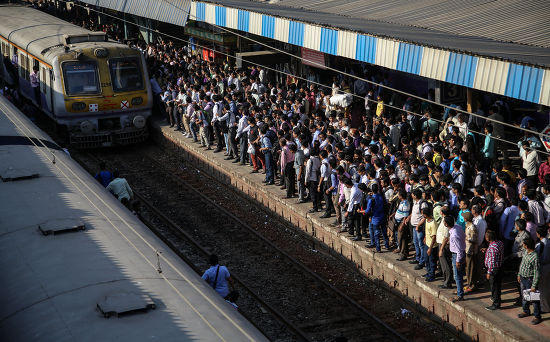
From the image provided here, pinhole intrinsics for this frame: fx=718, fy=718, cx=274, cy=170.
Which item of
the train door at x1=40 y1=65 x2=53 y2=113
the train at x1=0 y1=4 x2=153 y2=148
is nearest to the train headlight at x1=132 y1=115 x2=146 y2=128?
the train at x1=0 y1=4 x2=153 y2=148

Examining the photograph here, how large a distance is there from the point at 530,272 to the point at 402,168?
3.36m

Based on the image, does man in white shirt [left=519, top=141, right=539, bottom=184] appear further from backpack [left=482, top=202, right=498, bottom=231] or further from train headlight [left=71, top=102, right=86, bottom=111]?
train headlight [left=71, top=102, right=86, bottom=111]

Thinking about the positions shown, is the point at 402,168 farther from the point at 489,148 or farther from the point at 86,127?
the point at 86,127

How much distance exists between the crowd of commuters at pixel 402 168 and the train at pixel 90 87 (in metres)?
1.41

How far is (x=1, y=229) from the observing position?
27.8ft

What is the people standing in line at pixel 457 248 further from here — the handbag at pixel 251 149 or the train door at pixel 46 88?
the train door at pixel 46 88

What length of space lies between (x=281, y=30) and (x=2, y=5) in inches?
595

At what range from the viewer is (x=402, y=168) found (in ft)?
39.4

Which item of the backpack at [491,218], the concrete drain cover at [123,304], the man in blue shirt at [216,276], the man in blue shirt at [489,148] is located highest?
the concrete drain cover at [123,304]

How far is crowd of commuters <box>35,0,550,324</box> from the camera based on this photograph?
32.6 ft

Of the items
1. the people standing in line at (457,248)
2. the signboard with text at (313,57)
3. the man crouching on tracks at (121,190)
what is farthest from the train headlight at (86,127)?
the people standing in line at (457,248)

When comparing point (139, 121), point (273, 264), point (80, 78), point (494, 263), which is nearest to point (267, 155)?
point (273, 264)

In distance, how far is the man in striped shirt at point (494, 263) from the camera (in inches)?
376

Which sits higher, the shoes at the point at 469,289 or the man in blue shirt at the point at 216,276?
the man in blue shirt at the point at 216,276
